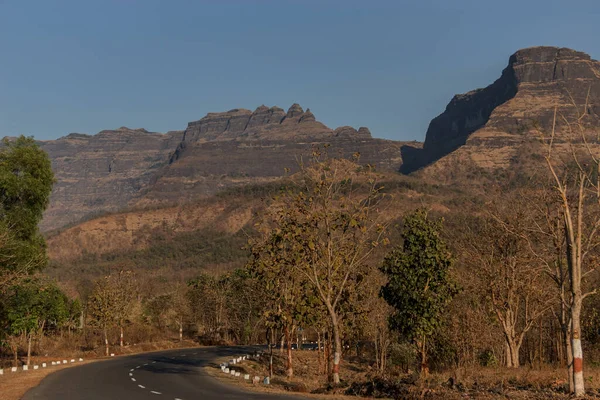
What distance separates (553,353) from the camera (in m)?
55.4

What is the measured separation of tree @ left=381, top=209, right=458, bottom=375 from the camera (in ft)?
114

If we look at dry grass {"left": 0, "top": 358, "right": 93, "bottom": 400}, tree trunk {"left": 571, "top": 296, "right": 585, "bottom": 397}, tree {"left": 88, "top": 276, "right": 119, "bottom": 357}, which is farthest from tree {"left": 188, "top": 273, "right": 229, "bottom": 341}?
tree trunk {"left": 571, "top": 296, "right": 585, "bottom": 397}

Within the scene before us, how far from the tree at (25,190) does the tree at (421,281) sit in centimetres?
2166

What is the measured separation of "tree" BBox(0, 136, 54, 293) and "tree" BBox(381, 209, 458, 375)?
71.1 ft

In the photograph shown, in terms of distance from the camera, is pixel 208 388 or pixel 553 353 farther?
pixel 553 353

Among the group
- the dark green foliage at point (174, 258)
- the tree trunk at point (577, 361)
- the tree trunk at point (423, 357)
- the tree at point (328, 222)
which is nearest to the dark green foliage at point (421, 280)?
the tree trunk at point (423, 357)

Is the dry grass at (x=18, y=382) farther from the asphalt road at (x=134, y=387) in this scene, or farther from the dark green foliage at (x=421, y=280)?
the dark green foliage at (x=421, y=280)

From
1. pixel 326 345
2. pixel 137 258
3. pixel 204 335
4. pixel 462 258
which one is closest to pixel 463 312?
pixel 462 258

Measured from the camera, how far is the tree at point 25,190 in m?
39.3

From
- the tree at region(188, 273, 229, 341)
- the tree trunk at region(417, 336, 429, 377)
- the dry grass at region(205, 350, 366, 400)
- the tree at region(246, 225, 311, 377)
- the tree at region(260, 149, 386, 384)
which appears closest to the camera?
the tree at region(260, 149, 386, 384)

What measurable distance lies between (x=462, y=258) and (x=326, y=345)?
10076 mm

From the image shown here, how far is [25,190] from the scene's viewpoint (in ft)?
134

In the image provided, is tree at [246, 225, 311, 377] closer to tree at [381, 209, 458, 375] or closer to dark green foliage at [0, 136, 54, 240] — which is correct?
tree at [381, 209, 458, 375]

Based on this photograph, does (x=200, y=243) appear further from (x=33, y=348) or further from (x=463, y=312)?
(x=463, y=312)
